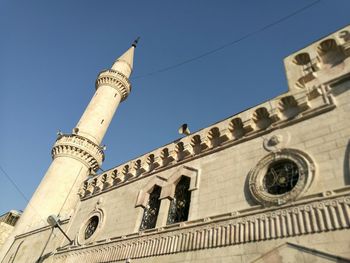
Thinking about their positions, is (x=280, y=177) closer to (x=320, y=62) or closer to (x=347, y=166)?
(x=347, y=166)

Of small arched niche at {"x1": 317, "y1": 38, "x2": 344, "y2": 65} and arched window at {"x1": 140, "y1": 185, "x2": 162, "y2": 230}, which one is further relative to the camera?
arched window at {"x1": 140, "y1": 185, "x2": 162, "y2": 230}

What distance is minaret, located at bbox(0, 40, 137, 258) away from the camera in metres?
19.4

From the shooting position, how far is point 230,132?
9.39 m

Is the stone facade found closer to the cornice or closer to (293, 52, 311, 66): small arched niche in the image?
the cornice

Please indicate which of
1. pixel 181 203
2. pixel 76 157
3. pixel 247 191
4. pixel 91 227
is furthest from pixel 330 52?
pixel 76 157


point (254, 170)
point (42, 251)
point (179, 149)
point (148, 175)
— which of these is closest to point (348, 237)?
point (254, 170)

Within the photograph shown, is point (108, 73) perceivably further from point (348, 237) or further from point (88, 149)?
point (348, 237)

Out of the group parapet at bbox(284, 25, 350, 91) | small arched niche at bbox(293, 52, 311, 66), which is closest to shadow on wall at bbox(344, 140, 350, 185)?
parapet at bbox(284, 25, 350, 91)

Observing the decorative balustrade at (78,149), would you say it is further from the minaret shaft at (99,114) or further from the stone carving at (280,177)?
the stone carving at (280,177)

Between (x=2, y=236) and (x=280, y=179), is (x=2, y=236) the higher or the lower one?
the higher one

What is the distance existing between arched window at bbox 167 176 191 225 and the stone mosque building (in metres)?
0.04

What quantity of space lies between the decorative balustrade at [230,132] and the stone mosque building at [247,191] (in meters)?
0.03

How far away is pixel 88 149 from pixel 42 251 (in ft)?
30.4

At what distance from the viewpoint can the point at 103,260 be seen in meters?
10.0
